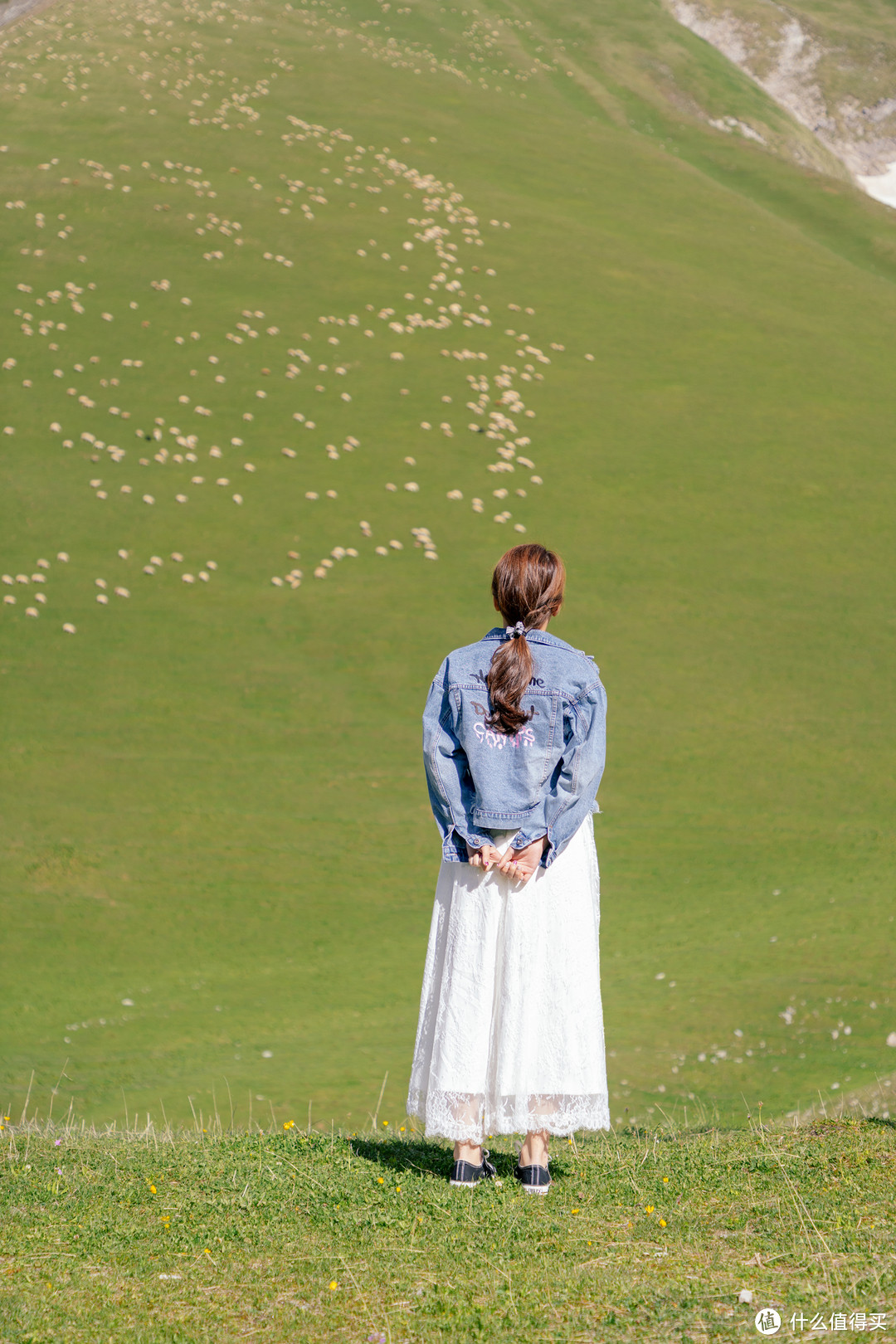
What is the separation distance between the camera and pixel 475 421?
48.0 ft

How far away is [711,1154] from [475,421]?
39.3 feet

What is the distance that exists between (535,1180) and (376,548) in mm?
9771

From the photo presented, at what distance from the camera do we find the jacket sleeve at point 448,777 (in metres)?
3.24

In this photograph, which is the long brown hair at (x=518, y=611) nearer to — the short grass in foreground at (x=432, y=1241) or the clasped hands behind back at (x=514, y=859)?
the clasped hands behind back at (x=514, y=859)

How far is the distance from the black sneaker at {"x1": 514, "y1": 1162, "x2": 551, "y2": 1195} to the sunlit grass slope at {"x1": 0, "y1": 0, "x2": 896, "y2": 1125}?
383 cm

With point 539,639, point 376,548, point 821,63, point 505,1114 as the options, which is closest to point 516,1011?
point 505,1114

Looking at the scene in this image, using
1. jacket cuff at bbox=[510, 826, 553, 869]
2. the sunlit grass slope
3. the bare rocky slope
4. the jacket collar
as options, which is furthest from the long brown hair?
the bare rocky slope

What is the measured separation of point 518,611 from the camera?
3.23 m

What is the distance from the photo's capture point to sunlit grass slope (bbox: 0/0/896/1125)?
7.89 meters

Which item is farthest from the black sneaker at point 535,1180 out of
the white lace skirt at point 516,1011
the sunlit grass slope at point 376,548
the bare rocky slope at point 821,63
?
the bare rocky slope at point 821,63

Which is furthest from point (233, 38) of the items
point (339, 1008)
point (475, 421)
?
point (339, 1008)

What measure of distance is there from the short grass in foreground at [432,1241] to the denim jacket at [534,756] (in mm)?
1034

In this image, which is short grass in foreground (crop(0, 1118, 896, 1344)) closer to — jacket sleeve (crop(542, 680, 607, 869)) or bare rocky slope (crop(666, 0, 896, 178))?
jacket sleeve (crop(542, 680, 607, 869))

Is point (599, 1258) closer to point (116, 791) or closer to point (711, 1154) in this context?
point (711, 1154)
